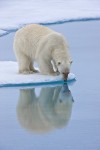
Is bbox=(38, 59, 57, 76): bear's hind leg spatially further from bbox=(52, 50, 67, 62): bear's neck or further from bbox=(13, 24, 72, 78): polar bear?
bbox=(52, 50, 67, 62): bear's neck

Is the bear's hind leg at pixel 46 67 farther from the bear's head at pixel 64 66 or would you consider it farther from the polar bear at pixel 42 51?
the bear's head at pixel 64 66

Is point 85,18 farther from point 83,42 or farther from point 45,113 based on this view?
point 45,113

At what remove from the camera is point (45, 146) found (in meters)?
5.52

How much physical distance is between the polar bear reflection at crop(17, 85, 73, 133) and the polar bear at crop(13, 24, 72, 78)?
372 millimetres

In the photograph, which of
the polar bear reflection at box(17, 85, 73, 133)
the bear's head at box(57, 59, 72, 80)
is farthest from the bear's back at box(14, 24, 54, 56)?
the polar bear reflection at box(17, 85, 73, 133)

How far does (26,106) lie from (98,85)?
1264 millimetres

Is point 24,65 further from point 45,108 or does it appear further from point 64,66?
point 45,108

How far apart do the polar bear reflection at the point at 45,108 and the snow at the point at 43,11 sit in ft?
16.8

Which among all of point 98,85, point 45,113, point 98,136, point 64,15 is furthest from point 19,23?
point 98,136

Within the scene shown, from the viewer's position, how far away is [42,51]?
27.3 ft

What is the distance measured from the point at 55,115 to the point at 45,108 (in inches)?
13.7

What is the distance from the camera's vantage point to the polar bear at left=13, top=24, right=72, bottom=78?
26.3 ft

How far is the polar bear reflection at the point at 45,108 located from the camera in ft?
20.7

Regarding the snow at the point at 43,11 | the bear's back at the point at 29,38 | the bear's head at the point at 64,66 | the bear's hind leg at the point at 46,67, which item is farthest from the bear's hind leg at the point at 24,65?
the snow at the point at 43,11
